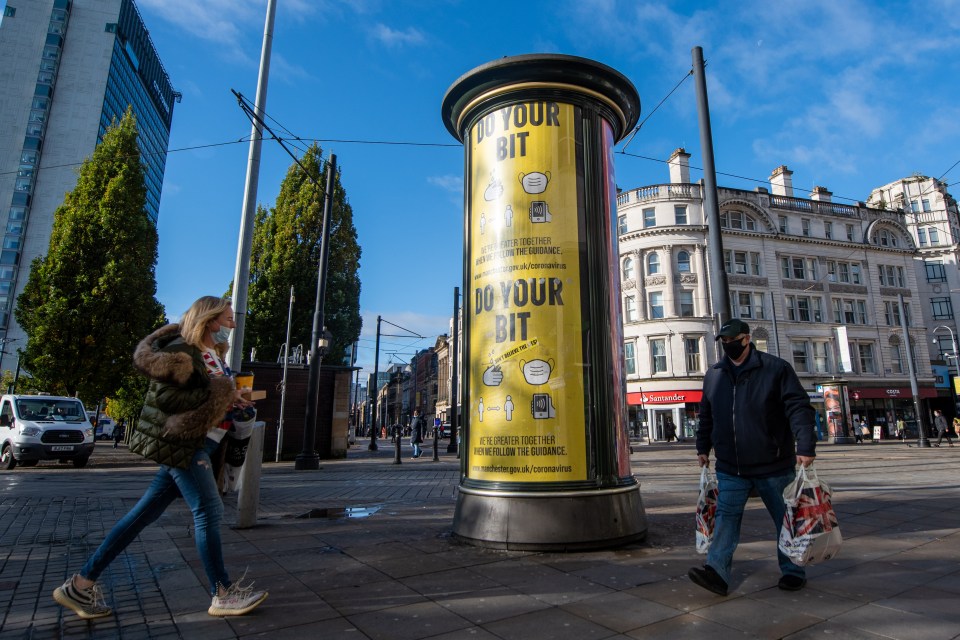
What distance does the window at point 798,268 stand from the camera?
136 ft

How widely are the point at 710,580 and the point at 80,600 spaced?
11.9 ft

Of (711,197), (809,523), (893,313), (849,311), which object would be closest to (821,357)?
(849,311)

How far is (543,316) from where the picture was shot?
17.0ft

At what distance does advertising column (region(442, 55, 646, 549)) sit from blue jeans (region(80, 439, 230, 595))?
7.61ft

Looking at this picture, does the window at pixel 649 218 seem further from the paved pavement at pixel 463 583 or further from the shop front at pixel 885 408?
the paved pavement at pixel 463 583

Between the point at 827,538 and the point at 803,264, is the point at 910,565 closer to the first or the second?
the point at 827,538

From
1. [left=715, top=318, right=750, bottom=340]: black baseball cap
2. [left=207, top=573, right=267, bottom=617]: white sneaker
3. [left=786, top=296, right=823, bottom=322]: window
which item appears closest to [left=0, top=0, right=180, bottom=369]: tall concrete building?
[left=786, top=296, right=823, bottom=322]: window

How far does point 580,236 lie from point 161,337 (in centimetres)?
356

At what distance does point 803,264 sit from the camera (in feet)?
138

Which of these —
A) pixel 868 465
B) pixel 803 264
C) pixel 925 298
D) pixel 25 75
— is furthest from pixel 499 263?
pixel 25 75

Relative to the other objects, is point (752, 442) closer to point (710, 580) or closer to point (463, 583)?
point (710, 580)

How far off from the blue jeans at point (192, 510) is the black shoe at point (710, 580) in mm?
2801

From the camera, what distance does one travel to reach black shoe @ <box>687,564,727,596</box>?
138 inches

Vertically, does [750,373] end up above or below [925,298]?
below
